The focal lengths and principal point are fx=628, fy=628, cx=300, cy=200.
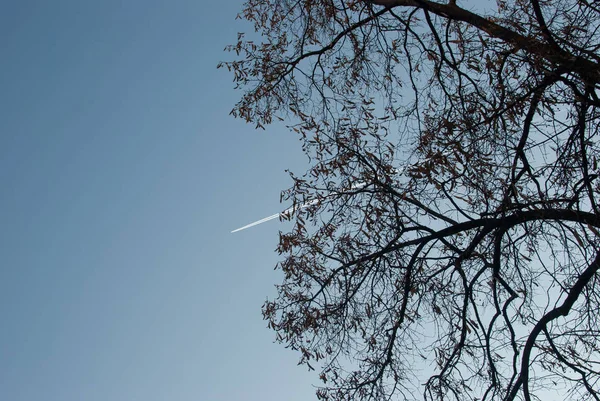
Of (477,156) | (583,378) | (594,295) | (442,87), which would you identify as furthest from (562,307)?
(442,87)

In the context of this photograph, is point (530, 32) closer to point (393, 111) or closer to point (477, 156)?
point (477, 156)

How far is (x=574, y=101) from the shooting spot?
5.09 metres

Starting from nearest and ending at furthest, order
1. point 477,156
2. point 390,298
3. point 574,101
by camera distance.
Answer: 1. point 574,101
2. point 477,156
3. point 390,298

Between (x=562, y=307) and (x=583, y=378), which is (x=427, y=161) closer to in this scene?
(x=562, y=307)

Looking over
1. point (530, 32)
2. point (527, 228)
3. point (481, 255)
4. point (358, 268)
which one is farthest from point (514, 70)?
point (358, 268)

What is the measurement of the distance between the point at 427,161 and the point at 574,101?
1305 millimetres

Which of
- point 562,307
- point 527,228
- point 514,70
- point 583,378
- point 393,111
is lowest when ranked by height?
point 583,378

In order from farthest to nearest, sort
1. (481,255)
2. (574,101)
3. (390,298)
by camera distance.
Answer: (390,298)
(481,255)
(574,101)

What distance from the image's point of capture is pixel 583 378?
5723 mm

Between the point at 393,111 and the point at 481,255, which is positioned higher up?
the point at 393,111

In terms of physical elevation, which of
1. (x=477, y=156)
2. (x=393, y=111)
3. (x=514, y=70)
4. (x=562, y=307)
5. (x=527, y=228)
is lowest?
(x=562, y=307)

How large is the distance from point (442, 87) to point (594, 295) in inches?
102

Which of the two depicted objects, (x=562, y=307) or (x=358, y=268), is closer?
(x=562, y=307)

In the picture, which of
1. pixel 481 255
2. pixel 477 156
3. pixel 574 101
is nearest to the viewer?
pixel 574 101
